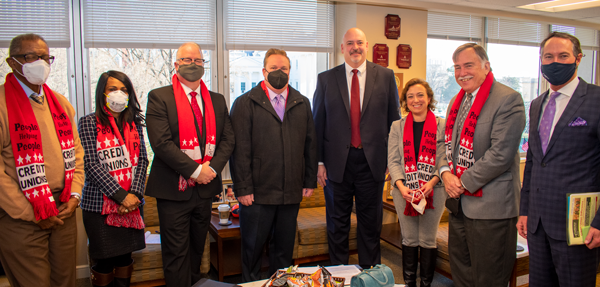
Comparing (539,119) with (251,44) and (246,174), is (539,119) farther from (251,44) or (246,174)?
(251,44)

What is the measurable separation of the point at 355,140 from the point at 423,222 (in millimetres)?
781

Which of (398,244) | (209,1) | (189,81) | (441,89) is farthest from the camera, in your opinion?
(441,89)

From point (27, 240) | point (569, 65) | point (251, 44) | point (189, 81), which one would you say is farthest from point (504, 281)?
point (251, 44)

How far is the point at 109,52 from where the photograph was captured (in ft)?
12.2

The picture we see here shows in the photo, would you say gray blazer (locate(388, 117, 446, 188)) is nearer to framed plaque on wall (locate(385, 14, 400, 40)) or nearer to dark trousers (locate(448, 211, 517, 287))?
dark trousers (locate(448, 211, 517, 287))

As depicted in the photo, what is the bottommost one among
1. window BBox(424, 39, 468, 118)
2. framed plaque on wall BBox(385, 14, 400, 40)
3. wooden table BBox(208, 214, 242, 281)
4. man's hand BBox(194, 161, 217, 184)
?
wooden table BBox(208, 214, 242, 281)

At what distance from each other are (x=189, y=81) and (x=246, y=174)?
0.70 metres

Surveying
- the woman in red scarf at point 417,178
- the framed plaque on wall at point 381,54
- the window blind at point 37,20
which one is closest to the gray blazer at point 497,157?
the woman in red scarf at point 417,178

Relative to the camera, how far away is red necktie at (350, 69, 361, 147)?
279 cm

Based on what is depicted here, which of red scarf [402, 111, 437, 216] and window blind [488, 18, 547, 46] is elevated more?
window blind [488, 18, 547, 46]

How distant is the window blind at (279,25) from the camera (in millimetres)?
4070

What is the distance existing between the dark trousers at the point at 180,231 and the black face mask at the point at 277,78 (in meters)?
0.87

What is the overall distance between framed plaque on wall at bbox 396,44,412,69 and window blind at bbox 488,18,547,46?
159 centimetres

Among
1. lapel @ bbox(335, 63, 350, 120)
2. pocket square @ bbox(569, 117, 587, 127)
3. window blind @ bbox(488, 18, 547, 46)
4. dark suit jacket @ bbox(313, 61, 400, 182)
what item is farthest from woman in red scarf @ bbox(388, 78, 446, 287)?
window blind @ bbox(488, 18, 547, 46)
